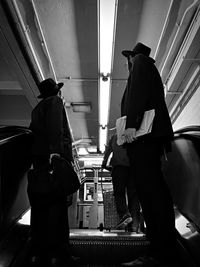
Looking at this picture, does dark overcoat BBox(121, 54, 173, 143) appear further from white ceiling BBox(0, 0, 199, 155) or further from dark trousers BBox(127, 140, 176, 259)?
white ceiling BBox(0, 0, 199, 155)

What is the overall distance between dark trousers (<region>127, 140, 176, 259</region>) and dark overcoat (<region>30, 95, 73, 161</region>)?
0.52m

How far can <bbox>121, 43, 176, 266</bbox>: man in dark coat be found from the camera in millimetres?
1421

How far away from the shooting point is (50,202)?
1.78 metres

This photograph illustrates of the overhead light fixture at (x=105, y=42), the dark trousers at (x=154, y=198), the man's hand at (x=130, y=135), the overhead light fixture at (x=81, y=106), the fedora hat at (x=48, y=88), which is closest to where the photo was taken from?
the dark trousers at (x=154, y=198)

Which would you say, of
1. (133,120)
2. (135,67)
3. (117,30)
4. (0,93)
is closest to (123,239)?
(133,120)

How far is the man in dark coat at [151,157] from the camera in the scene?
142cm

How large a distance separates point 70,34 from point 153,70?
2.09 m

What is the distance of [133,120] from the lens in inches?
64.7

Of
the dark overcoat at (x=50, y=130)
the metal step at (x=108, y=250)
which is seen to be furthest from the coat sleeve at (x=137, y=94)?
the metal step at (x=108, y=250)

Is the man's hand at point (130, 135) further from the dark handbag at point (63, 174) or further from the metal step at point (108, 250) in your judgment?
the metal step at point (108, 250)

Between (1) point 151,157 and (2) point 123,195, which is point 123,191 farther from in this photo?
(1) point 151,157

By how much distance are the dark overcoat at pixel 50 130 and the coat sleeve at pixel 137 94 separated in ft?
1.76

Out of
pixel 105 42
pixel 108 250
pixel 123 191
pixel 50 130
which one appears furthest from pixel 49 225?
pixel 105 42

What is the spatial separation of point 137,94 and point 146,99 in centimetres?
7
